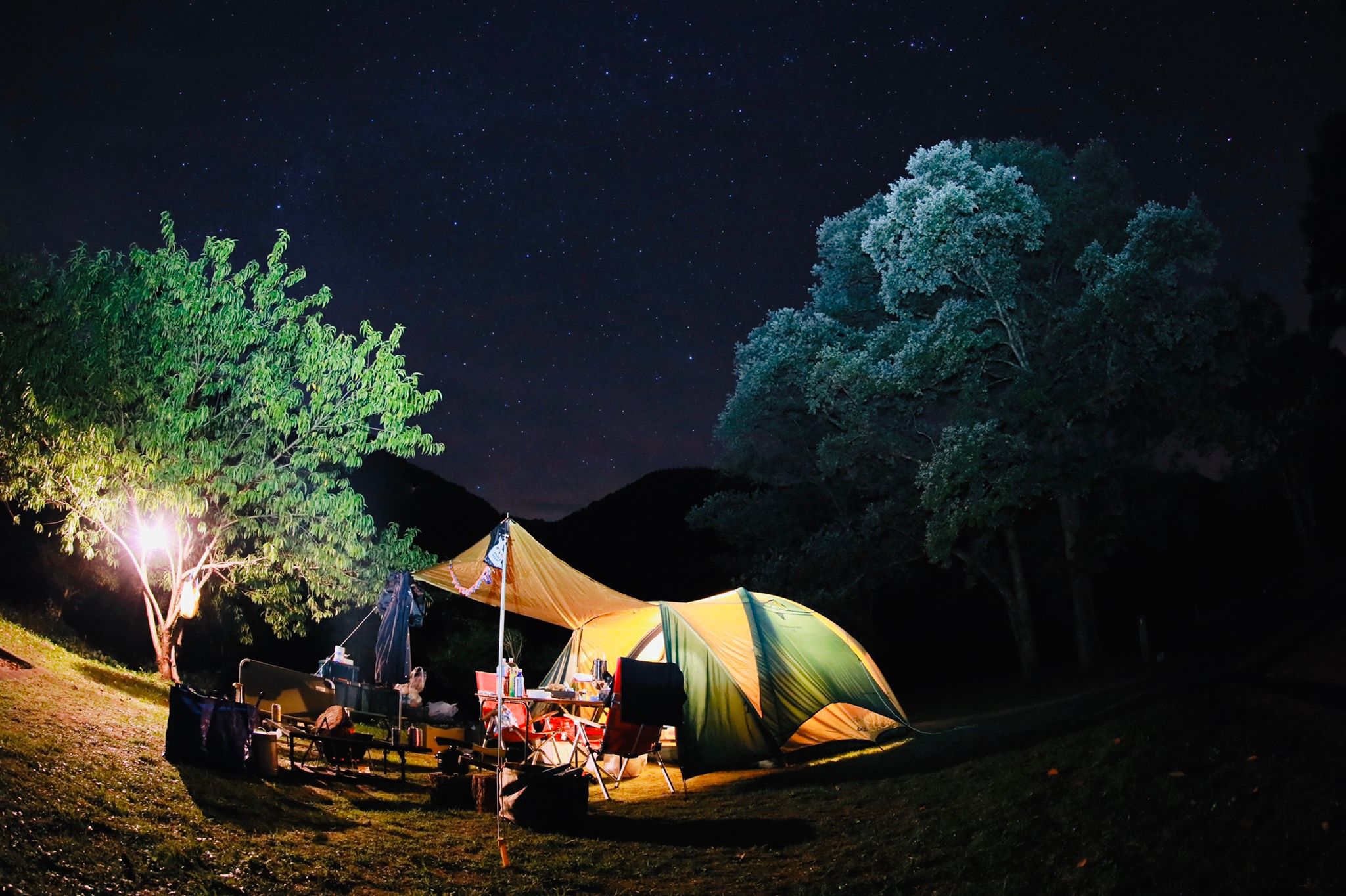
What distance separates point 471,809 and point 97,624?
533 inches

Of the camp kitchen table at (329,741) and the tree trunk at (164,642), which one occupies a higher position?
the tree trunk at (164,642)

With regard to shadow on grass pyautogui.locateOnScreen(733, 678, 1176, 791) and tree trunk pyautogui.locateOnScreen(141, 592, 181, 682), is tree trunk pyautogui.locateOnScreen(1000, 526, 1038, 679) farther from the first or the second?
tree trunk pyautogui.locateOnScreen(141, 592, 181, 682)

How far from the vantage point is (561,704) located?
32.4 feet

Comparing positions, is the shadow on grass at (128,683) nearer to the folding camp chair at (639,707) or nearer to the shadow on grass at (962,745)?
the folding camp chair at (639,707)

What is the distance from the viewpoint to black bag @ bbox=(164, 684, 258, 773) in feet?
20.8

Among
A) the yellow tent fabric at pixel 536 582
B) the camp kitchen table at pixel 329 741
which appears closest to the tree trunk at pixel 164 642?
the yellow tent fabric at pixel 536 582

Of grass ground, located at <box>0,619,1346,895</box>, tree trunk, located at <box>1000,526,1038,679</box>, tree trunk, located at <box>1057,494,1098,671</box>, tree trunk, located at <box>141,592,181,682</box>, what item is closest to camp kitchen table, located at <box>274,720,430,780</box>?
grass ground, located at <box>0,619,1346,895</box>

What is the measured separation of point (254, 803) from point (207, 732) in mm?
888

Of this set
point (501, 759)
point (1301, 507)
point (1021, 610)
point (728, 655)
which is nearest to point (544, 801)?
point (501, 759)

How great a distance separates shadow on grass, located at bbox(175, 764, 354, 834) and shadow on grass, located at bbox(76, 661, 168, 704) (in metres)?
3.47

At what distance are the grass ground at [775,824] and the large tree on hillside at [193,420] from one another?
10.4 ft

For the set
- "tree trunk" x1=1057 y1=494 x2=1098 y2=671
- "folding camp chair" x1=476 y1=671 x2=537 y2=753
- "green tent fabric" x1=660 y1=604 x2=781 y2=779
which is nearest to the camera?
"green tent fabric" x1=660 y1=604 x2=781 y2=779

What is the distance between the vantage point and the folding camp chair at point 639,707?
25.1 ft

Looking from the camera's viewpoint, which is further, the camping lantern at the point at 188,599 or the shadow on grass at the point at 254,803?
the camping lantern at the point at 188,599
